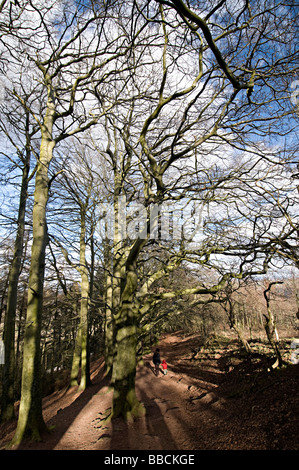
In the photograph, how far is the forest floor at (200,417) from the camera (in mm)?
4652

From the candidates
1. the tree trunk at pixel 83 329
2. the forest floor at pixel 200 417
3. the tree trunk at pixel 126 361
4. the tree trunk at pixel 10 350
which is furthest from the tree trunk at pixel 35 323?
the tree trunk at pixel 83 329

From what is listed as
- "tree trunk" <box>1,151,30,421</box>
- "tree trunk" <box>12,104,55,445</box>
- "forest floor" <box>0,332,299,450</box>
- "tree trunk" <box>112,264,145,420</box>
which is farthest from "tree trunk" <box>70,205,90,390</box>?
"tree trunk" <box>12,104,55,445</box>

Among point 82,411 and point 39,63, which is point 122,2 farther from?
point 82,411

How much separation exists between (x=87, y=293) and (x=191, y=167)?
296 inches

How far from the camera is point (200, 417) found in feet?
21.2

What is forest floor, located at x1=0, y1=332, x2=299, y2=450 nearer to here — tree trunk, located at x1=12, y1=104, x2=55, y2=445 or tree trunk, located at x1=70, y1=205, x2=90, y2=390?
tree trunk, located at x1=12, y1=104, x2=55, y2=445

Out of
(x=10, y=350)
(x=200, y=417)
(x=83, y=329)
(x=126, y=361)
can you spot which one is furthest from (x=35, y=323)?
(x=83, y=329)

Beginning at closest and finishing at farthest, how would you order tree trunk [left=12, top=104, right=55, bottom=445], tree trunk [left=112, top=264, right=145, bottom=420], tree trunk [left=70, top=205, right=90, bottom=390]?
tree trunk [left=12, top=104, right=55, bottom=445] < tree trunk [left=112, top=264, right=145, bottom=420] < tree trunk [left=70, top=205, right=90, bottom=390]

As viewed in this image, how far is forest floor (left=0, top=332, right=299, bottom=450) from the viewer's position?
15.3 ft

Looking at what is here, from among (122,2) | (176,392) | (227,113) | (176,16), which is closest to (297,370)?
(176,392)

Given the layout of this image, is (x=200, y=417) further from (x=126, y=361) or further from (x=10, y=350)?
(x=10, y=350)

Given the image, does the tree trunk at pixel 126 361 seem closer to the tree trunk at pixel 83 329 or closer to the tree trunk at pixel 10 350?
the tree trunk at pixel 10 350

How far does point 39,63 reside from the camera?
249 inches

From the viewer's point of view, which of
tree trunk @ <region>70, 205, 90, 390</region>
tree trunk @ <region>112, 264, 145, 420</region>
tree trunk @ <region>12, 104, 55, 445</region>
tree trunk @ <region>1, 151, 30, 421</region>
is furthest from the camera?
tree trunk @ <region>70, 205, 90, 390</region>
